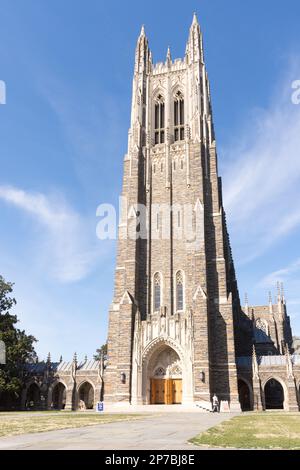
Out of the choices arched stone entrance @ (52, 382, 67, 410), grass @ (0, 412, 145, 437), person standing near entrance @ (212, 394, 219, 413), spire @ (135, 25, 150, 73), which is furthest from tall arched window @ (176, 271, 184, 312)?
spire @ (135, 25, 150, 73)

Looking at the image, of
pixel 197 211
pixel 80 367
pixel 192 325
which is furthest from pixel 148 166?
pixel 80 367

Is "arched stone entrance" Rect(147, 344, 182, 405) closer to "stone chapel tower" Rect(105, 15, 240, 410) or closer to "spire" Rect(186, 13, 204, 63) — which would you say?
"stone chapel tower" Rect(105, 15, 240, 410)

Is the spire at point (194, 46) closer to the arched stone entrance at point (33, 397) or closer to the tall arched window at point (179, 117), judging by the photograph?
the tall arched window at point (179, 117)

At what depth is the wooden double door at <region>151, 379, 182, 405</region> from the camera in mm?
35281

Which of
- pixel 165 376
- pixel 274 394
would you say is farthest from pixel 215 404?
pixel 274 394

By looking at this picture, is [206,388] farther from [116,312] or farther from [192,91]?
[192,91]

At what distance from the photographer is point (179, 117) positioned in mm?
47875

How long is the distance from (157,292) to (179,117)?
21.0m

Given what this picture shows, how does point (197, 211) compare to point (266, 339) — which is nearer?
point (197, 211)

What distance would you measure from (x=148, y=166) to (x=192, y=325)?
706 inches

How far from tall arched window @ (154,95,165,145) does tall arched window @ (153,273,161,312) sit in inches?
633

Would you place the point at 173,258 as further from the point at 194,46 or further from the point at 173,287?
the point at 194,46
